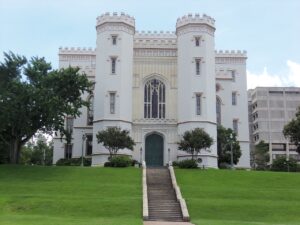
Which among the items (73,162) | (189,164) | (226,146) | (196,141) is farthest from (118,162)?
(226,146)

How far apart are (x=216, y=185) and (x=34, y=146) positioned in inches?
1974

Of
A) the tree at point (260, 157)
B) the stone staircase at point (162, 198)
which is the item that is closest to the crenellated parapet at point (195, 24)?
the stone staircase at point (162, 198)

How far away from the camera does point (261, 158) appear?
255ft

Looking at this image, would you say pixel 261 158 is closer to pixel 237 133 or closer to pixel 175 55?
pixel 237 133

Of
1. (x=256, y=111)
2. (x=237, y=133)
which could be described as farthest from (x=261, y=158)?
(x=256, y=111)

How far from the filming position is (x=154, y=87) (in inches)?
2016

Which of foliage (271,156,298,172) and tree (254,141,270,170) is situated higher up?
tree (254,141,270,170)

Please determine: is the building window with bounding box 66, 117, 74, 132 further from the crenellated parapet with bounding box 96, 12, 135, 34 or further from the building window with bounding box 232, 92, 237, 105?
the building window with bounding box 232, 92, 237, 105

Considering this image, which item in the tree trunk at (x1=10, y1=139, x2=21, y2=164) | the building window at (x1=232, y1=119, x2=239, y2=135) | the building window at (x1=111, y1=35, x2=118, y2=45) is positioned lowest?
the tree trunk at (x1=10, y1=139, x2=21, y2=164)

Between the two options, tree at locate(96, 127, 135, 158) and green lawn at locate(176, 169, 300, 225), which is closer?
green lawn at locate(176, 169, 300, 225)

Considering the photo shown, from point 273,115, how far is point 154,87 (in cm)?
6228

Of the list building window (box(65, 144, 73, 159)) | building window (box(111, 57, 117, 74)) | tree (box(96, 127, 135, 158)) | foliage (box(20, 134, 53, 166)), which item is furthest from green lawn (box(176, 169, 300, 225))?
foliage (box(20, 134, 53, 166))

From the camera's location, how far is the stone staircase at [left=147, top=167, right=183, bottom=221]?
26094mm

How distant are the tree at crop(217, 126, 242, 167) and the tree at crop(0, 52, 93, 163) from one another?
627 inches
